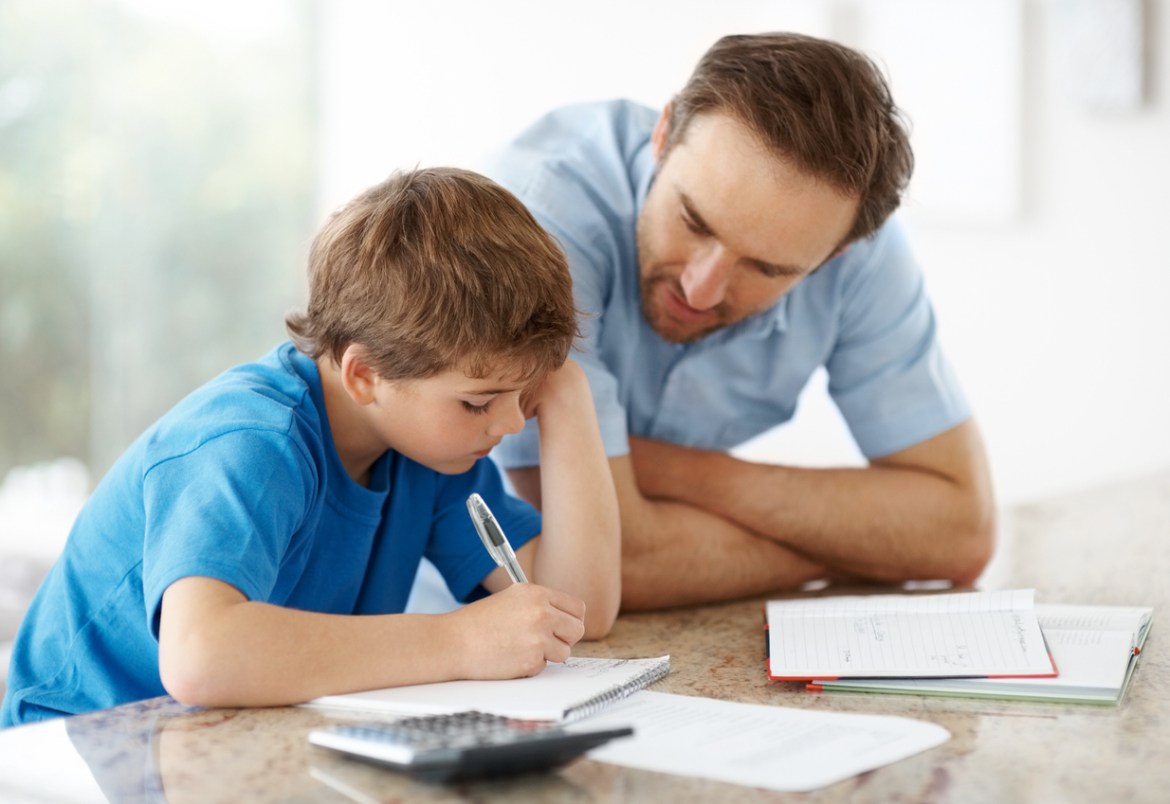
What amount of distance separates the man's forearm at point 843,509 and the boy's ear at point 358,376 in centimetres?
44

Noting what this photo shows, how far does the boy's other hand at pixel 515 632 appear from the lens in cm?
96

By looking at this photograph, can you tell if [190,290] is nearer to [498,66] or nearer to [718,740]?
[498,66]

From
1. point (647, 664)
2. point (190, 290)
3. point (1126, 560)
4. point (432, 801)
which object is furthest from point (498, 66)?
point (432, 801)

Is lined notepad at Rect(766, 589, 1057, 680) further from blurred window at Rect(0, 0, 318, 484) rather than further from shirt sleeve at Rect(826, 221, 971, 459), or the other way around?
blurred window at Rect(0, 0, 318, 484)

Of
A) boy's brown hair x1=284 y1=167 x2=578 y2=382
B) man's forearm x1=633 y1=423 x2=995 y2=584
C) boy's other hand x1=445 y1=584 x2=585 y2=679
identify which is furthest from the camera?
man's forearm x1=633 y1=423 x2=995 y2=584

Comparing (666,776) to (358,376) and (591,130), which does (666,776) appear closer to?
(358,376)

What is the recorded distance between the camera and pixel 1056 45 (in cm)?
317

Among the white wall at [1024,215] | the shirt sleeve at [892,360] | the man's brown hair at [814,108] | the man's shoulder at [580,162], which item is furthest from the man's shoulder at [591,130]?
the white wall at [1024,215]

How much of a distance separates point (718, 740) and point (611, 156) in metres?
0.87

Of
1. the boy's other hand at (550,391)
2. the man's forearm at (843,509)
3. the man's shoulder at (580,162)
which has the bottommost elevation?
the man's forearm at (843,509)

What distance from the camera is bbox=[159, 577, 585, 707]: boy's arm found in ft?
2.87

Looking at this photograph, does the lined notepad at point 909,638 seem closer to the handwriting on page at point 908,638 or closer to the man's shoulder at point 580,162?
the handwriting on page at point 908,638

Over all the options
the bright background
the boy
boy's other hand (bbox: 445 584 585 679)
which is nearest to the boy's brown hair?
the boy

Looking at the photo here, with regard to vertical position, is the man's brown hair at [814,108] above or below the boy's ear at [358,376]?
above
